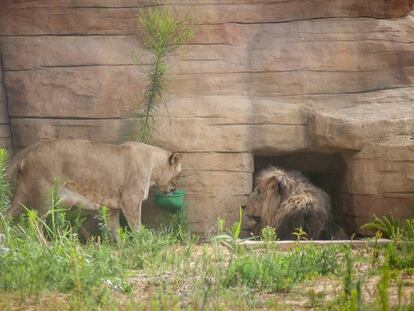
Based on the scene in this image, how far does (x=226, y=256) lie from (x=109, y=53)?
410 centimetres

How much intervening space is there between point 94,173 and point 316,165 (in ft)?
10.6

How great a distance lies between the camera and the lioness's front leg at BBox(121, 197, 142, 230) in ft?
35.2

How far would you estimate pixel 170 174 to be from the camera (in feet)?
35.6

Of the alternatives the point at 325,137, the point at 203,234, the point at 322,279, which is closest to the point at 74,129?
the point at 203,234

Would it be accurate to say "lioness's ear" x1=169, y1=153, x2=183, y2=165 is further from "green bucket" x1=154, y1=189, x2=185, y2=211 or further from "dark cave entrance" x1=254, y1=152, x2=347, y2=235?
"dark cave entrance" x1=254, y1=152, x2=347, y2=235

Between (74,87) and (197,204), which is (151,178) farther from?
(74,87)

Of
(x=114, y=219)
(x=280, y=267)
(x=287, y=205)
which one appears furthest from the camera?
(x=114, y=219)

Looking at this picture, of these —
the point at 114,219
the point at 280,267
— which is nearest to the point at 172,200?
the point at 114,219

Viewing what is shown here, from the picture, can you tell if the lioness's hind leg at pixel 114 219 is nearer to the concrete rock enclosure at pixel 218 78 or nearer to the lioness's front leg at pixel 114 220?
the lioness's front leg at pixel 114 220

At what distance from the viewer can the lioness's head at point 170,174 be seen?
10852 millimetres

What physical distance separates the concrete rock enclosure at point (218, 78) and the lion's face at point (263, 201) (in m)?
0.19

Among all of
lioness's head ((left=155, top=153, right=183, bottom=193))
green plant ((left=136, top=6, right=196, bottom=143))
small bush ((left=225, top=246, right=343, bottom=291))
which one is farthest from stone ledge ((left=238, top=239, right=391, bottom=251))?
green plant ((left=136, top=6, right=196, bottom=143))

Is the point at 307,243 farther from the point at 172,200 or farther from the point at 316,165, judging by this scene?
the point at 316,165

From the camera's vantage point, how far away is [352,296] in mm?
5574
